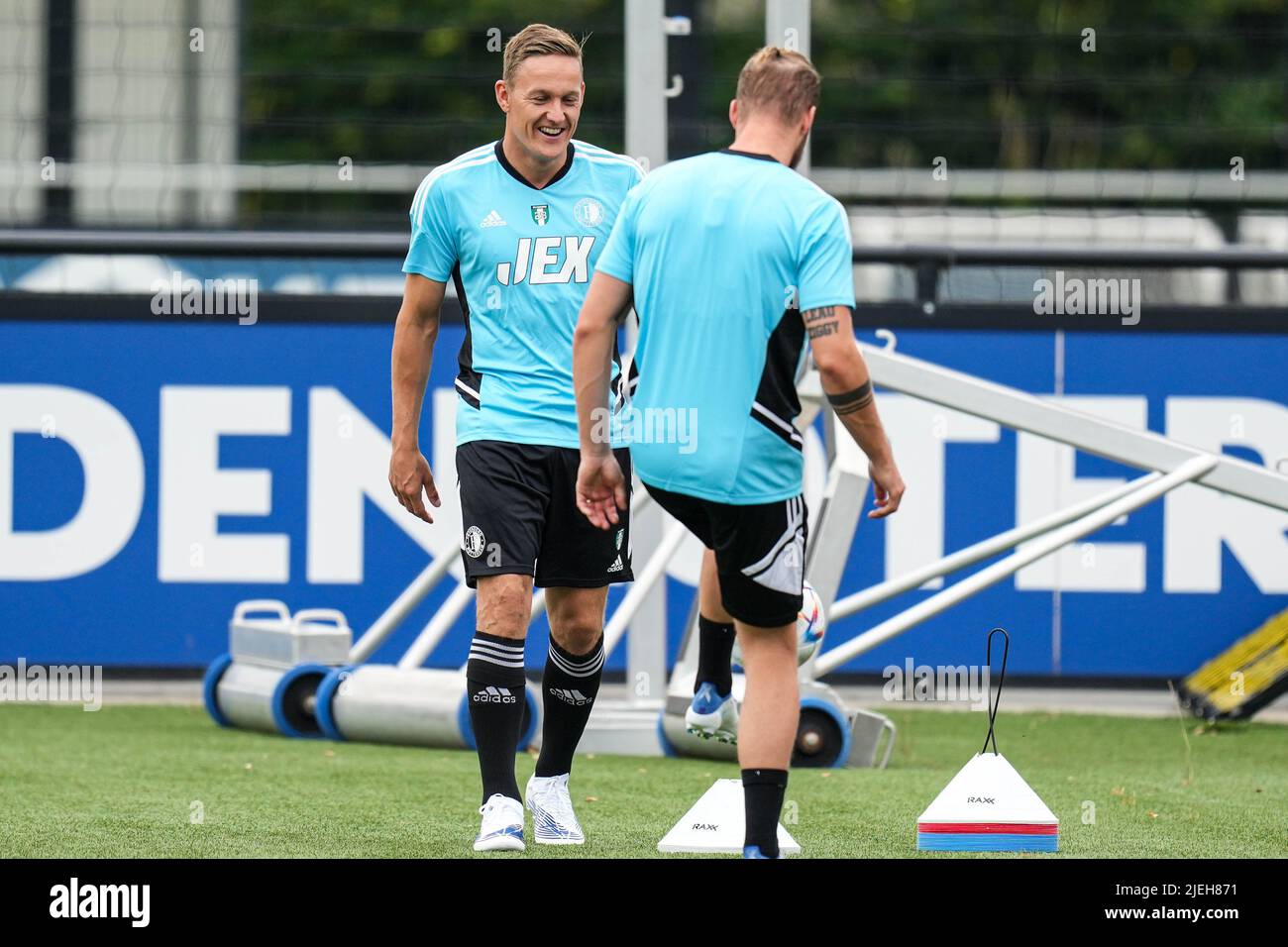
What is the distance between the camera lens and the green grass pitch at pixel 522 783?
4.86 m

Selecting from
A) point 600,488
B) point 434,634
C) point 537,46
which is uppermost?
point 537,46

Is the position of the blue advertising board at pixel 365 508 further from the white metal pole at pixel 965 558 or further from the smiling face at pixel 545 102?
the smiling face at pixel 545 102

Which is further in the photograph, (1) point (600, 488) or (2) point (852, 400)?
(1) point (600, 488)

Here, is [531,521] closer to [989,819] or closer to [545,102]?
[545,102]

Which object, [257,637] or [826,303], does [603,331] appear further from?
[257,637]

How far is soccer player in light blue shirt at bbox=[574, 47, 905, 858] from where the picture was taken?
4.14 meters

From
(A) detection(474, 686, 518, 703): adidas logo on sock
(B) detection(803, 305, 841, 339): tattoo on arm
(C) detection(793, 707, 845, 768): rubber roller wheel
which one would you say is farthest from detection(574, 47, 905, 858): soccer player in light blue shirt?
(C) detection(793, 707, 845, 768): rubber roller wheel

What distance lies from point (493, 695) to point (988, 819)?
3.47 ft

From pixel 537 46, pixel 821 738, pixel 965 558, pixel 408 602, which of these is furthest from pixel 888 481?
pixel 408 602

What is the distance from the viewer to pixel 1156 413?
8.09 meters

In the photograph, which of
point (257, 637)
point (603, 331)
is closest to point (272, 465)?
point (257, 637)

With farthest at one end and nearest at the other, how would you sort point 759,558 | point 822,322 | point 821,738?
point 821,738 < point 759,558 < point 822,322

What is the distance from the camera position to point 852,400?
163 inches

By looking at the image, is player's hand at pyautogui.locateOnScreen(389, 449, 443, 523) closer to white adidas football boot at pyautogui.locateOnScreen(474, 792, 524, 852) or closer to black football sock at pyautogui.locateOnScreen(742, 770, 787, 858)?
white adidas football boot at pyautogui.locateOnScreen(474, 792, 524, 852)
